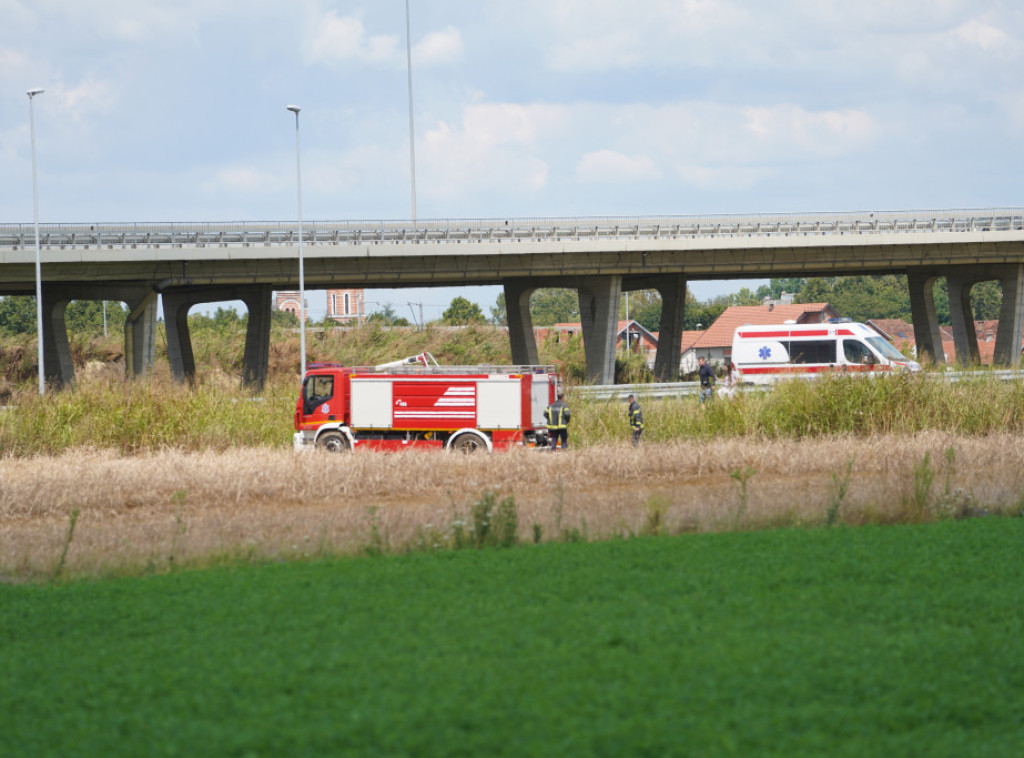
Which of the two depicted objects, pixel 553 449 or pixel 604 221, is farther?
pixel 604 221

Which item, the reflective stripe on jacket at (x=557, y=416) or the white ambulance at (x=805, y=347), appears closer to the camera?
the reflective stripe on jacket at (x=557, y=416)

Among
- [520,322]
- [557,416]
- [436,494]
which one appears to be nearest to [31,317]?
[520,322]

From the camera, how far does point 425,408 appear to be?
2253 centimetres

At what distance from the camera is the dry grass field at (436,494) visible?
1119cm

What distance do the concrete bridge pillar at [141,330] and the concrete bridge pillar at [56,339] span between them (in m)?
3.24

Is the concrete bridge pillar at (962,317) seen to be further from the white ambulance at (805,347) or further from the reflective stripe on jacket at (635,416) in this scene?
the reflective stripe on jacket at (635,416)

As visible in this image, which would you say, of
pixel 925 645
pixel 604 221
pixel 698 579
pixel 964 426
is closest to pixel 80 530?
pixel 698 579

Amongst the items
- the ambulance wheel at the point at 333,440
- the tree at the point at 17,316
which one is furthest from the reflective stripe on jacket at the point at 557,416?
the tree at the point at 17,316

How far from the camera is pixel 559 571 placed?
29.0 ft

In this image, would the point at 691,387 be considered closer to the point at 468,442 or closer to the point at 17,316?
the point at 468,442

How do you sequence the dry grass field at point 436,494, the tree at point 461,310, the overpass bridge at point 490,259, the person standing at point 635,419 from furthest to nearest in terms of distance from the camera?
the tree at point 461,310, the overpass bridge at point 490,259, the person standing at point 635,419, the dry grass field at point 436,494

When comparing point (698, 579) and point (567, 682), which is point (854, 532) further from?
point (567, 682)

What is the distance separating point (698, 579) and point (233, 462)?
1197cm

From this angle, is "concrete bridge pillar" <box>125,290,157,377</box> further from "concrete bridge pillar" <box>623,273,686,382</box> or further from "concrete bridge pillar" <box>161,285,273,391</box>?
"concrete bridge pillar" <box>623,273,686,382</box>
